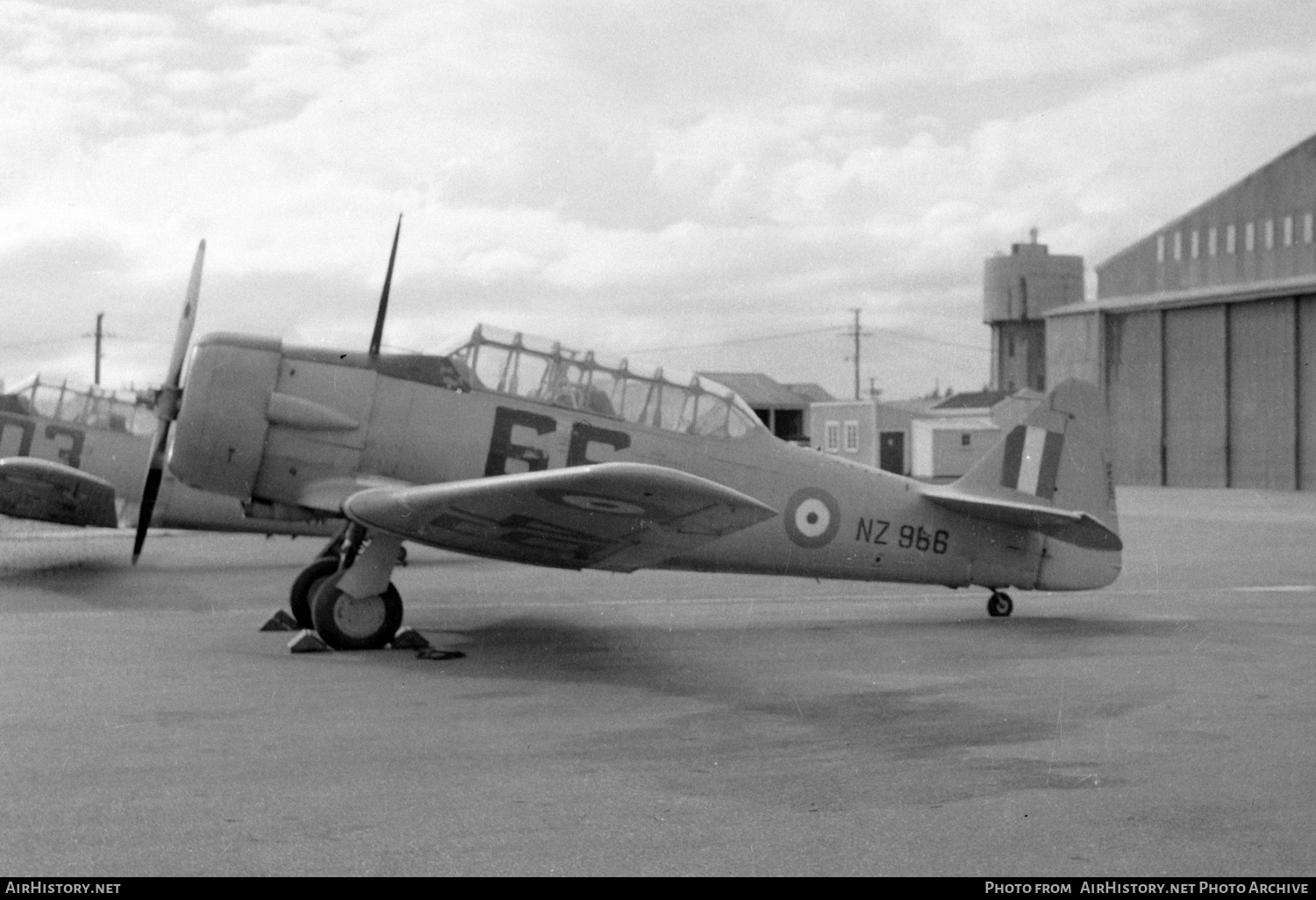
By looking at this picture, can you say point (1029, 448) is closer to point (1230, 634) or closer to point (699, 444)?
point (1230, 634)

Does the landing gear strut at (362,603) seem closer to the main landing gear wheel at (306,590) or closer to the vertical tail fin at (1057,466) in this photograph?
the main landing gear wheel at (306,590)

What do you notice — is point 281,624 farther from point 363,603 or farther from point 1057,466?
point 1057,466

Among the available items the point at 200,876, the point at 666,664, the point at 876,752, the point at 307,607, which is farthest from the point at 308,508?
the point at 200,876

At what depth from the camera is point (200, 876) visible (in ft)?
13.4

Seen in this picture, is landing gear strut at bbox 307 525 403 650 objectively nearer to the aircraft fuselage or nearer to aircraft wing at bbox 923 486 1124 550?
the aircraft fuselage

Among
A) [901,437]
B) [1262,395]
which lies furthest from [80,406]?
[901,437]

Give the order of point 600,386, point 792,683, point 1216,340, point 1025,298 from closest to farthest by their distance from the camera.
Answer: point 792,683, point 600,386, point 1216,340, point 1025,298

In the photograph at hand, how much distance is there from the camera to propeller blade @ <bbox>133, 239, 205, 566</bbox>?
9.95m

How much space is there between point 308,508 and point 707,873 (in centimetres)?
608

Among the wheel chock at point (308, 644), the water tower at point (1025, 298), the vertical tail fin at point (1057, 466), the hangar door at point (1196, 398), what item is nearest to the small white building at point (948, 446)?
the hangar door at point (1196, 398)

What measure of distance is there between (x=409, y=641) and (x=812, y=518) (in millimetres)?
3205

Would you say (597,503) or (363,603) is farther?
(363,603)

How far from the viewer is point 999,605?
1167 centimetres

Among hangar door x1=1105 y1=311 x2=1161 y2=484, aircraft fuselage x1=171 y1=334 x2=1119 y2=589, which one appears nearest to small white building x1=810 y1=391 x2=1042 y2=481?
hangar door x1=1105 y1=311 x2=1161 y2=484
